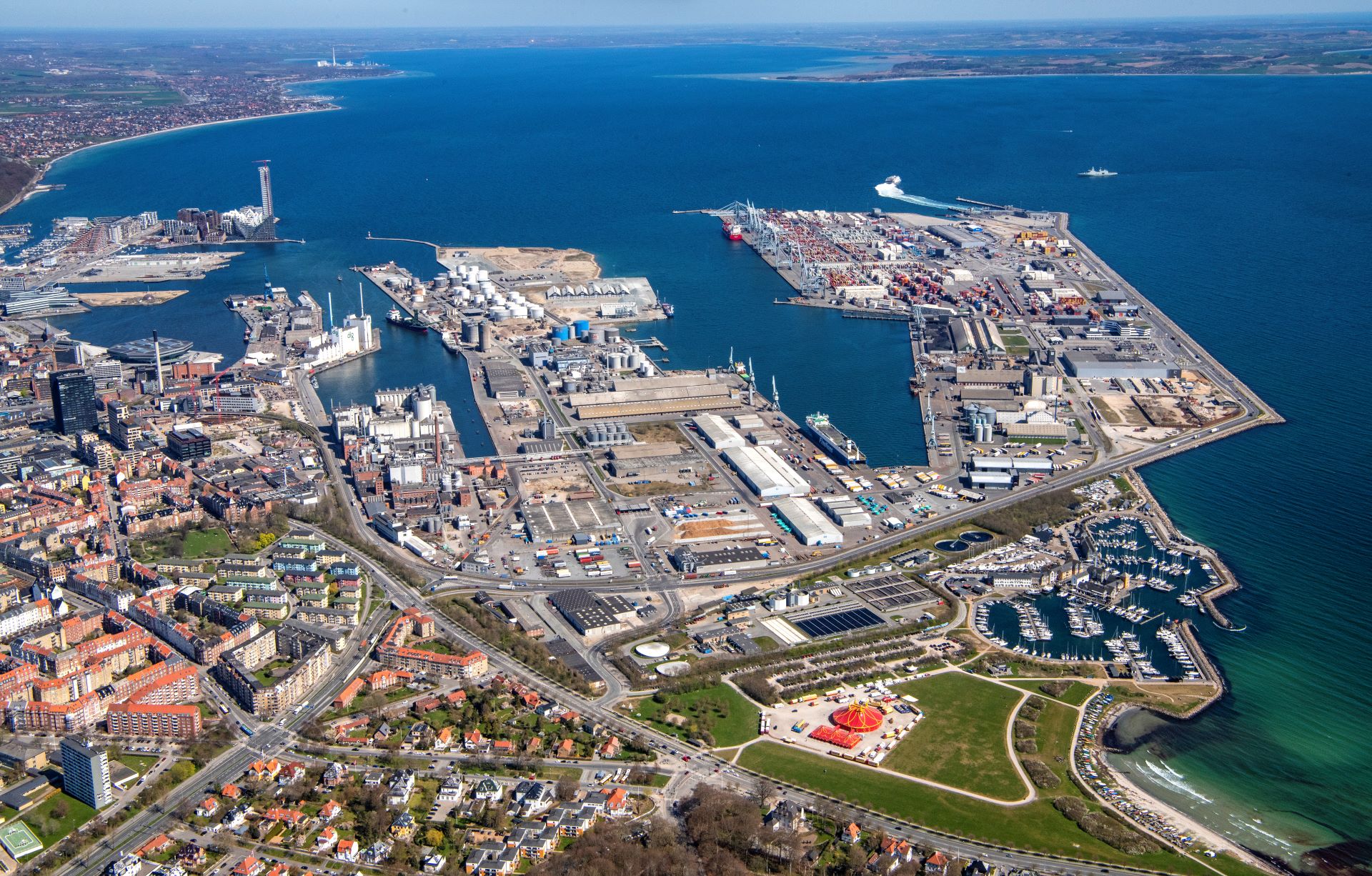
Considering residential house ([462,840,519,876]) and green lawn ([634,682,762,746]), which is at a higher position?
residential house ([462,840,519,876])

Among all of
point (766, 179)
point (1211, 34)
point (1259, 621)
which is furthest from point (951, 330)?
point (1211, 34)

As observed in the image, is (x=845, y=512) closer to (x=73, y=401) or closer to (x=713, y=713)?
(x=713, y=713)

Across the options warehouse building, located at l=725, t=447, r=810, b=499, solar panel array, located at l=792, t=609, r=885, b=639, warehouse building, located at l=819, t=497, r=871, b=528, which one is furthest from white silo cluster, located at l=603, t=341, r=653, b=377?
solar panel array, located at l=792, t=609, r=885, b=639

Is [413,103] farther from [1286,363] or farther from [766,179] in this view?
[1286,363]

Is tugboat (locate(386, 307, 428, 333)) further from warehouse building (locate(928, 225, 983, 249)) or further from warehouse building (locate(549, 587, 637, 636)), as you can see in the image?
warehouse building (locate(928, 225, 983, 249))

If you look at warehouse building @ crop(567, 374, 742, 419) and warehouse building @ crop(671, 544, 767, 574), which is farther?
warehouse building @ crop(567, 374, 742, 419)

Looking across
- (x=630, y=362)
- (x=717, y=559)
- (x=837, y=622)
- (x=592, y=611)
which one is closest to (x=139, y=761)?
(x=592, y=611)

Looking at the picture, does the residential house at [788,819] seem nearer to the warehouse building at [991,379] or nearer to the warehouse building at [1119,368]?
the warehouse building at [991,379]
